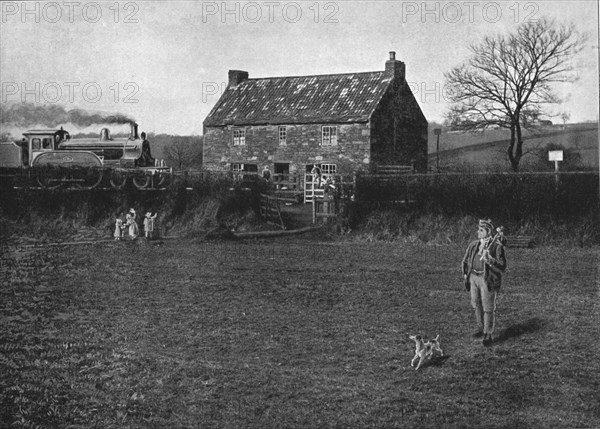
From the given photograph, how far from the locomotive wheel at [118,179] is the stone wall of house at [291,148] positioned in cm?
1460

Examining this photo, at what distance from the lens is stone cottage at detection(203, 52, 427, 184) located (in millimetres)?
24891

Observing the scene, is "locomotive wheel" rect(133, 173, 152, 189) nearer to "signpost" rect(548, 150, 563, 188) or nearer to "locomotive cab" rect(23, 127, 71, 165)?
"locomotive cab" rect(23, 127, 71, 165)

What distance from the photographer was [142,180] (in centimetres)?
1191

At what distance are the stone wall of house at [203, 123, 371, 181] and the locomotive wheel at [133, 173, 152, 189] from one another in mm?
13787

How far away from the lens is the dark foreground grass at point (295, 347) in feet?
16.6

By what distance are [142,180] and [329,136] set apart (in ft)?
49.3

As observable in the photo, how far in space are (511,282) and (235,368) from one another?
3521mm

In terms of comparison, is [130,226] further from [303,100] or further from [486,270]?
[303,100]

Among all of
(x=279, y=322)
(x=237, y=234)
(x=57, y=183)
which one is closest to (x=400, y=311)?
(x=279, y=322)

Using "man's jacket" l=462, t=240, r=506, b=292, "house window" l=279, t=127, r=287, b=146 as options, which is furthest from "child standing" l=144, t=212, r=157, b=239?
"house window" l=279, t=127, r=287, b=146

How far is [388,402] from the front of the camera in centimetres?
507

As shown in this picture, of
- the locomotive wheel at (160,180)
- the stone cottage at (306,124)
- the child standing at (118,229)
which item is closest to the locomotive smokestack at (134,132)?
the child standing at (118,229)

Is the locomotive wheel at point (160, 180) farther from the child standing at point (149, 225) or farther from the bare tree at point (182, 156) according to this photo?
the child standing at point (149, 225)

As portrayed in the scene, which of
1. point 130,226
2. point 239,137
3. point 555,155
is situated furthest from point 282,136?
point 555,155
